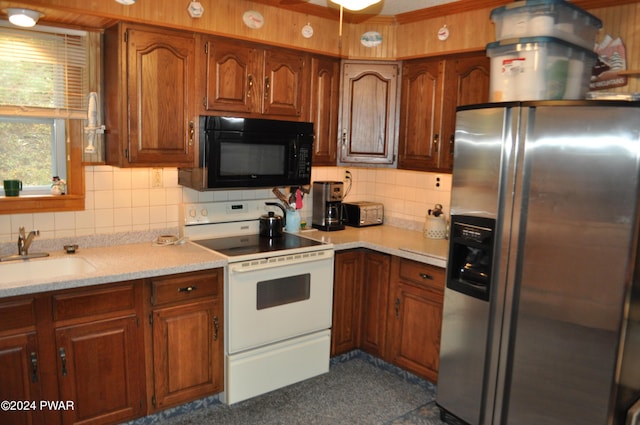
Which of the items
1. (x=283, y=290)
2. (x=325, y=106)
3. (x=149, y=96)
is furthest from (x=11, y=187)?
(x=325, y=106)

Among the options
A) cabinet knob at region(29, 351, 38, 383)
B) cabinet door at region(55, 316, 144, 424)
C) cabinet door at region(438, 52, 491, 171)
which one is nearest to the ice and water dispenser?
cabinet door at region(438, 52, 491, 171)

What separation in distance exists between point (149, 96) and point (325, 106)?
126 cm

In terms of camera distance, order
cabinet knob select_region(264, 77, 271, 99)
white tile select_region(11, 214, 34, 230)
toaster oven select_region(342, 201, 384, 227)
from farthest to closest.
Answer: toaster oven select_region(342, 201, 384, 227) → cabinet knob select_region(264, 77, 271, 99) → white tile select_region(11, 214, 34, 230)

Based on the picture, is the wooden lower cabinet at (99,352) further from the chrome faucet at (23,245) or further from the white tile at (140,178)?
the white tile at (140,178)

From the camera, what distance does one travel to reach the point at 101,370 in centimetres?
256

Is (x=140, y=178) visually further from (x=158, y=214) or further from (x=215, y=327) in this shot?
(x=215, y=327)

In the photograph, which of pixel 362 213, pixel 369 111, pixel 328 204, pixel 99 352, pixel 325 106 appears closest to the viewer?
pixel 99 352

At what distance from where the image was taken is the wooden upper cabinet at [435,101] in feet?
10.6

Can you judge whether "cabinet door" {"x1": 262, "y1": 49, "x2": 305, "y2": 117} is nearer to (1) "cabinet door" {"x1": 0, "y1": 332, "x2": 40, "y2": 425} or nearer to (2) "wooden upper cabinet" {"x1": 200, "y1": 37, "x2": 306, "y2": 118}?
(2) "wooden upper cabinet" {"x1": 200, "y1": 37, "x2": 306, "y2": 118}

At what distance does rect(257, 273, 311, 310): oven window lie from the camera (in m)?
3.04

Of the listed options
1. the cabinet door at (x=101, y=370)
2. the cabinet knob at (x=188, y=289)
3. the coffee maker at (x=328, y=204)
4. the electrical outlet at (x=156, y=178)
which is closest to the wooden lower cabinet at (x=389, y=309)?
the coffee maker at (x=328, y=204)

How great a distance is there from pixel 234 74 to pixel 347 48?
0.96 meters

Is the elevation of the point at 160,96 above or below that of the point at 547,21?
below

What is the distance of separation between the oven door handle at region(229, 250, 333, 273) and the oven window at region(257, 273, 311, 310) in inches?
3.9
